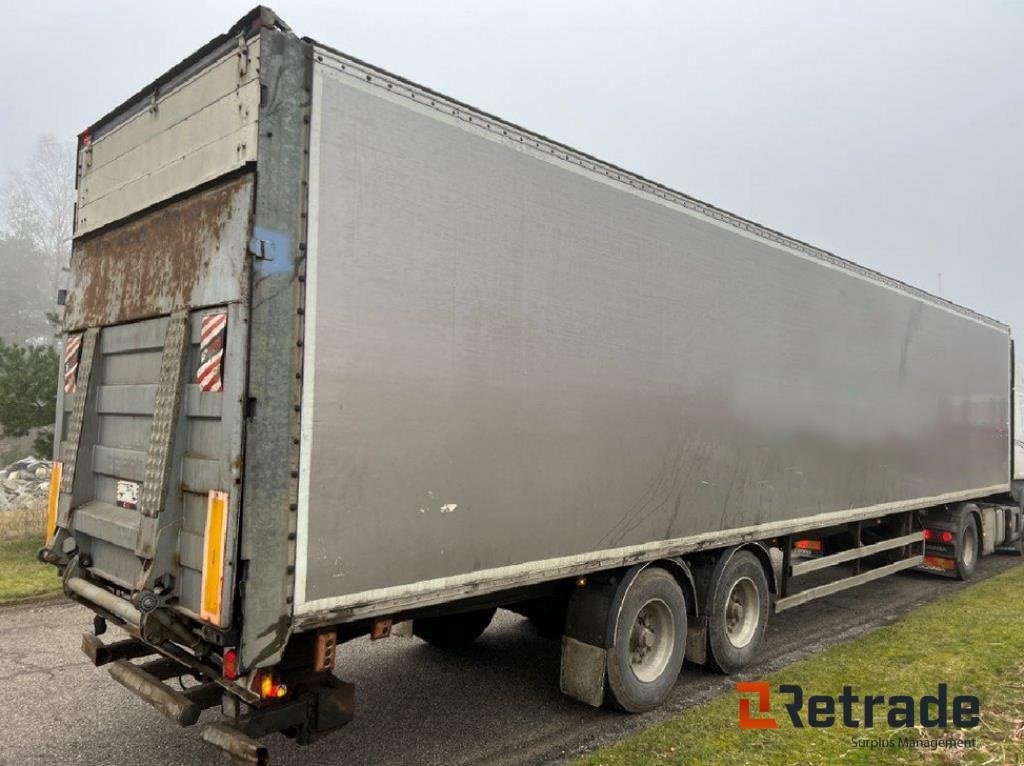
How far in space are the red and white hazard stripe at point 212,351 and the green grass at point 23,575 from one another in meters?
6.61

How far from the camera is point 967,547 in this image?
10617 mm

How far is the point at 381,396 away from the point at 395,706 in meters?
2.92

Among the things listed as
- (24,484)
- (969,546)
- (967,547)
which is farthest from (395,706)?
(24,484)

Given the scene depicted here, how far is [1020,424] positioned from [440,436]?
518 inches

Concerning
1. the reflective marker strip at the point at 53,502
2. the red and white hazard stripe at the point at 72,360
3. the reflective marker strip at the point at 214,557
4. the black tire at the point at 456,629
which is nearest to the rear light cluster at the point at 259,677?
the reflective marker strip at the point at 214,557

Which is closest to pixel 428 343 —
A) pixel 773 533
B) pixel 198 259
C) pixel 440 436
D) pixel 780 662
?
pixel 440 436

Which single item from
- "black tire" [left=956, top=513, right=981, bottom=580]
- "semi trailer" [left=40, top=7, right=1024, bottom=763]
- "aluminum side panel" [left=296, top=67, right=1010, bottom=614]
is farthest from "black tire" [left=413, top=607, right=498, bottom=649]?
"black tire" [left=956, top=513, right=981, bottom=580]

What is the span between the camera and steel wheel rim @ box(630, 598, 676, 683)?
210 inches

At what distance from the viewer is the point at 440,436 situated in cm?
385

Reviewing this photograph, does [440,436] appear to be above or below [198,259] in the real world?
below

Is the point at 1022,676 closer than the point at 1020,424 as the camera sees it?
Yes

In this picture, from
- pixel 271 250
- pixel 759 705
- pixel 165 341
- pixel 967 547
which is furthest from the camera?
pixel 967 547

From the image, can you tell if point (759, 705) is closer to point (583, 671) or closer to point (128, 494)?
→ point (583, 671)

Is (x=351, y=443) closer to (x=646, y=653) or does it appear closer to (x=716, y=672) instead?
(x=646, y=653)
